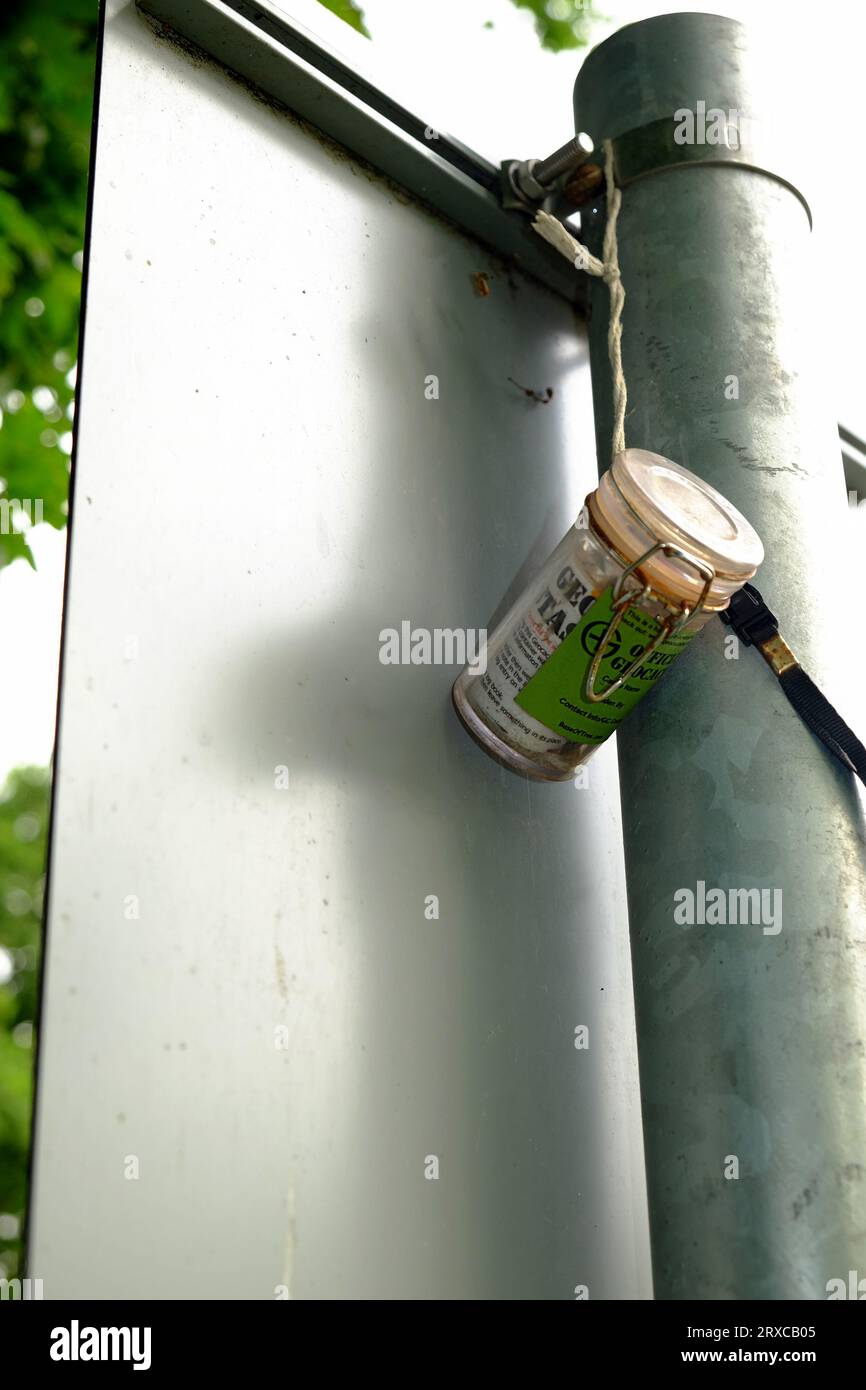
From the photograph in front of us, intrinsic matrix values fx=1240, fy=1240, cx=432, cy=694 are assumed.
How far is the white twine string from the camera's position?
1103mm

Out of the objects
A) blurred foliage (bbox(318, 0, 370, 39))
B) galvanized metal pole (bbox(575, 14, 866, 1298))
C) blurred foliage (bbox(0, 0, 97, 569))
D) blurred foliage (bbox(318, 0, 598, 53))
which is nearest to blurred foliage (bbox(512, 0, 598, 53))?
blurred foliage (bbox(318, 0, 598, 53))

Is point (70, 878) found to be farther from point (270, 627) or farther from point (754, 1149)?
point (754, 1149)

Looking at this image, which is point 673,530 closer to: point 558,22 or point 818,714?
point 818,714

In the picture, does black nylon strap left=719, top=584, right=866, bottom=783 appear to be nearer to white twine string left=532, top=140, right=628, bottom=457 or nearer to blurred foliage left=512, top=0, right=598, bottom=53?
white twine string left=532, top=140, right=628, bottom=457

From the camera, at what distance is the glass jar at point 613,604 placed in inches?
36.2

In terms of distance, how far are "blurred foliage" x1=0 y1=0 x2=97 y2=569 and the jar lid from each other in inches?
46.4

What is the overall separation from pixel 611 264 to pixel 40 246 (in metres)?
1.14

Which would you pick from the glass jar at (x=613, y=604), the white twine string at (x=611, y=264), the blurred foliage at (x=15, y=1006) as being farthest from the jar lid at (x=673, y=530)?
the blurred foliage at (x=15, y=1006)

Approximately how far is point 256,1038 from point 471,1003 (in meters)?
0.20

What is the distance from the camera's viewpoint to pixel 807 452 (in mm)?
1099

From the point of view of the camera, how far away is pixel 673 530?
0.91 m

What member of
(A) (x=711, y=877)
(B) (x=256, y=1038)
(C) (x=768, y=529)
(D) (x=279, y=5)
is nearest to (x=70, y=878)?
(B) (x=256, y=1038)

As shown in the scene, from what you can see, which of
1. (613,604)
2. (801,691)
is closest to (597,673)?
(613,604)

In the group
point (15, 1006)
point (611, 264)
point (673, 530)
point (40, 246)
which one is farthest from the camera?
point (15, 1006)
